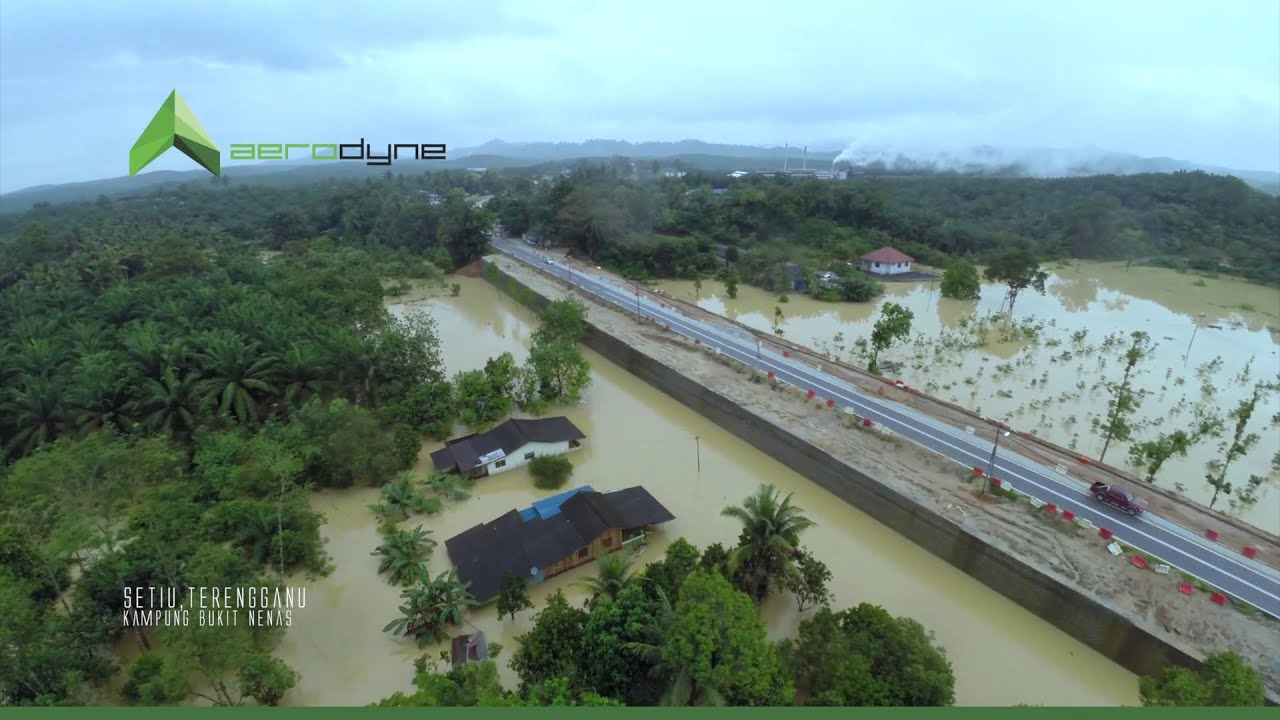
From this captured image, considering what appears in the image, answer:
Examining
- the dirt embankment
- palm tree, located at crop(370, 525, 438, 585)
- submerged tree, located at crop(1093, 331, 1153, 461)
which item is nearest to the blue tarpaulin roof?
palm tree, located at crop(370, 525, 438, 585)

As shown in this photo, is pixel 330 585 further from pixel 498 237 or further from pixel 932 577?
pixel 498 237

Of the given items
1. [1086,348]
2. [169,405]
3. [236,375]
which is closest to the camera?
[169,405]

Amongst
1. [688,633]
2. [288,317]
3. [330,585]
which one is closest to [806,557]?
[688,633]

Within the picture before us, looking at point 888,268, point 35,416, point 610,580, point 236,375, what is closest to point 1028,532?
point 610,580

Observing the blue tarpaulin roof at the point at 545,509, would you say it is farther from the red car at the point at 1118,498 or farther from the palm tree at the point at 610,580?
the red car at the point at 1118,498

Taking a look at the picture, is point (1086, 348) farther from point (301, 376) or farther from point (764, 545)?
point (301, 376)

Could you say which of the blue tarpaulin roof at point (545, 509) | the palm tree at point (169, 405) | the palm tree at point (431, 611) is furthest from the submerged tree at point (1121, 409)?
the palm tree at point (169, 405)
